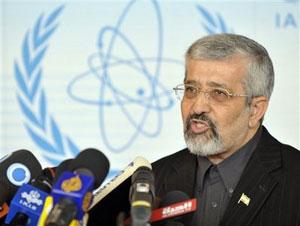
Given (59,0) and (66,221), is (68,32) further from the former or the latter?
(66,221)

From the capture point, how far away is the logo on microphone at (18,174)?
1.53 metres

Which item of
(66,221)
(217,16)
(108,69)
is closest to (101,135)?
(108,69)

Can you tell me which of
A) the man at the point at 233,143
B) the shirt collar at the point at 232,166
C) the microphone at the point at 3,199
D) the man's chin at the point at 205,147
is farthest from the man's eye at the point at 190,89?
the microphone at the point at 3,199

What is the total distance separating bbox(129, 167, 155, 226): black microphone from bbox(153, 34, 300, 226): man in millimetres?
655

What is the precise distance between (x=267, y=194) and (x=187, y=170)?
13.5 inches

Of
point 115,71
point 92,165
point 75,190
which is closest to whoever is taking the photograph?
point 75,190

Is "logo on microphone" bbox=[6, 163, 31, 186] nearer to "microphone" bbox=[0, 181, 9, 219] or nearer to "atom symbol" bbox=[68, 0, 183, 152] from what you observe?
"microphone" bbox=[0, 181, 9, 219]

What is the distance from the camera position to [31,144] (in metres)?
3.65

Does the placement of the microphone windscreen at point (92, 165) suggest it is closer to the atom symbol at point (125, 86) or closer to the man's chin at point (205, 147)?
the man's chin at point (205, 147)

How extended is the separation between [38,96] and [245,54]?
6.09 feet

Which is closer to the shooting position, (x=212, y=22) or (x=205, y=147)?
(x=205, y=147)

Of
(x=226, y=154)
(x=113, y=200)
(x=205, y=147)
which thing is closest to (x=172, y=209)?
(x=113, y=200)

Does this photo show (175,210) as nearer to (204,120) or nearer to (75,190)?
(75,190)

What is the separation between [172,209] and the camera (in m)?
1.46
